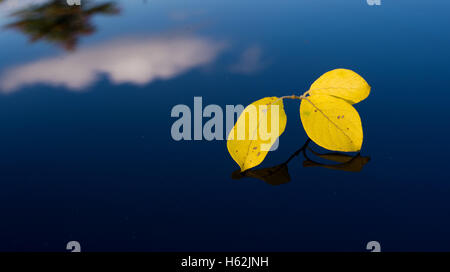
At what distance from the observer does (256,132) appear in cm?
51

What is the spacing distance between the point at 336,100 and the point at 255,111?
113 millimetres

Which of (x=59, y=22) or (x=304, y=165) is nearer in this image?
(x=304, y=165)

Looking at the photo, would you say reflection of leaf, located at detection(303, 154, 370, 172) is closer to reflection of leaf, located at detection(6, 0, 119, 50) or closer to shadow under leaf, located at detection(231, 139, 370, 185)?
shadow under leaf, located at detection(231, 139, 370, 185)

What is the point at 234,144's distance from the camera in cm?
49

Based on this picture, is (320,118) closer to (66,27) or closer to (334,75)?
(334,75)

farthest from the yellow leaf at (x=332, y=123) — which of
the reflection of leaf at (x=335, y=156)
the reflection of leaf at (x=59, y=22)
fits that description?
the reflection of leaf at (x=59, y=22)

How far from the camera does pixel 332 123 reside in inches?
21.0

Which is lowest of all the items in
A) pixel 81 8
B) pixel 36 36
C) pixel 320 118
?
pixel 320 118

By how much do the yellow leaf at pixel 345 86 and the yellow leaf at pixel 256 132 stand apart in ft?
0.30

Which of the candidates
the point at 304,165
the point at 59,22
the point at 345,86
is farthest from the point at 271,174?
the point at 59,22

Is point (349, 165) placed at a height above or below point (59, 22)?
below

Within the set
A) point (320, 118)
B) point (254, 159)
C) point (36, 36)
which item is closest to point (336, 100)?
point (320, 118)

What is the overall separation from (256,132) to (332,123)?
11cm

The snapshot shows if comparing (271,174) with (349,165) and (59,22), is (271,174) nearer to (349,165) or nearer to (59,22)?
(349,165)
